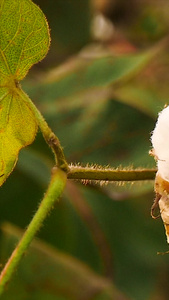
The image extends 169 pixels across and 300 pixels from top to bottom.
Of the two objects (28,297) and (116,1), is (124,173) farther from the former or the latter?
(116,1)

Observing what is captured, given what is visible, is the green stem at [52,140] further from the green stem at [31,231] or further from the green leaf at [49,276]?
the green leaf at [49,276]

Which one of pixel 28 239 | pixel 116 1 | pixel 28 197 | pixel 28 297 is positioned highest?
pixel 116 1

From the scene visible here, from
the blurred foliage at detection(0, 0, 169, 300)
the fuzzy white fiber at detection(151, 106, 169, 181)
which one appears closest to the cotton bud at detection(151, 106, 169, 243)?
the fuzzy white fiber at detection(151, 106, 169, 181)

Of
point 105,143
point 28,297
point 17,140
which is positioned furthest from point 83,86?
point 17,140

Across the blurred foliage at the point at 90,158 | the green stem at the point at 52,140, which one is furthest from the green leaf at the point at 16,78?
the blurred foliage at the point at 90,158

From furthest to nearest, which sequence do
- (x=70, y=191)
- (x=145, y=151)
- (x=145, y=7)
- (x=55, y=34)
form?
(x=145, y=7), (x=55, y=34), (x=70, y=191), (x=145, y=151)

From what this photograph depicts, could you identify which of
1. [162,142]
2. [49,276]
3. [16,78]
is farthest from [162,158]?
[49,276]

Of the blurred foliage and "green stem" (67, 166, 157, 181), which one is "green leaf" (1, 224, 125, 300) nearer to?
the blurred foliage
